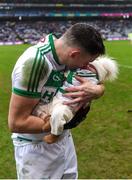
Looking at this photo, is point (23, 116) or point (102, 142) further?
point (102, 142)

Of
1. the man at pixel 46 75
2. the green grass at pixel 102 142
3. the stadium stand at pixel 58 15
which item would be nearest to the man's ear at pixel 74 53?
the man at pixel 46 75

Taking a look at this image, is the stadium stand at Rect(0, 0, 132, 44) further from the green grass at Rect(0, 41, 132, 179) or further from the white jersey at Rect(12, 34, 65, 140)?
the white jersey at Rect(12, 34, 65, 140)

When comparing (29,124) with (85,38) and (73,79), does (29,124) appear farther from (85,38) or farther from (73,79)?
(85,38)

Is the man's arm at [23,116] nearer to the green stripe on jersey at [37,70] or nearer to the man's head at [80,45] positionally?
the green stripe on jersey at [37,70]

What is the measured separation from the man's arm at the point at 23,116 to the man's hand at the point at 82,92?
283mm

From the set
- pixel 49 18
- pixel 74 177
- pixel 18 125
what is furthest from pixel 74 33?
pixel 49 18

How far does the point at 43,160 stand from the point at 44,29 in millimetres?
80014

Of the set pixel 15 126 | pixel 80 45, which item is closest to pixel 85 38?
pixel 80 45

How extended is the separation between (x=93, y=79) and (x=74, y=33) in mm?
587

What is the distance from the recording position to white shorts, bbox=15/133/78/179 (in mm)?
4188

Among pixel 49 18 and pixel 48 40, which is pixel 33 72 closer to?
pixel 48 40

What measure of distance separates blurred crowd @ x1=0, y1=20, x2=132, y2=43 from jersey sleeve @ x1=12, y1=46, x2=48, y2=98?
240 ft

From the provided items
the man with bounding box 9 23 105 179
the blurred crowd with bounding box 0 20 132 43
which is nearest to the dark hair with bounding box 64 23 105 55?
the man with bounding box 9 23 105 179

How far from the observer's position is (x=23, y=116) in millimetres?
3816
